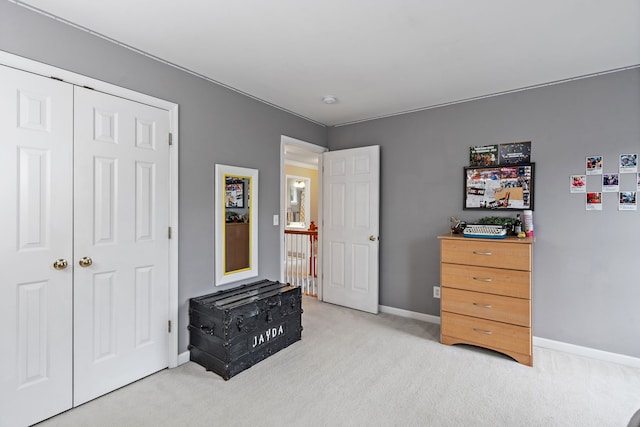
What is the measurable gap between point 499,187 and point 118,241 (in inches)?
134

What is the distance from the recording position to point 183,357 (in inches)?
105

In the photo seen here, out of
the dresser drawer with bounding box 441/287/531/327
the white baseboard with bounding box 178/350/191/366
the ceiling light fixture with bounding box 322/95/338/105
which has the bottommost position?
the white baseboard with bounding box 178/350/191/366

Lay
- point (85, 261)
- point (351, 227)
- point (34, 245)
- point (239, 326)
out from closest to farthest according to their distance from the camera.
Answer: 1. point (34, 245)
2. point (85, 261)
3. point (239, 326)
4. point (351, 227)

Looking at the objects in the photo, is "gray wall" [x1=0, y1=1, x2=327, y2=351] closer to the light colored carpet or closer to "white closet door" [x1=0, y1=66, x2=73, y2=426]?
"white closet door" [x1=0, y1=66, x2=73, y2=426]

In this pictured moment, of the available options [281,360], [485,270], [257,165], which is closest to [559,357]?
[485,270]

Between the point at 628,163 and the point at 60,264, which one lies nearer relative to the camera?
the point at 60,264

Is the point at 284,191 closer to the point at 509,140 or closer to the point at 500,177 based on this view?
the point at 500,177

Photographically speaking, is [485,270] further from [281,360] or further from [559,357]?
[281,360]

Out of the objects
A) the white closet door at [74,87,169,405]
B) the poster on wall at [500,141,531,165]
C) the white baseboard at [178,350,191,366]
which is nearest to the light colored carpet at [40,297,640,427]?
the white baseboard at [178,350,191,366]

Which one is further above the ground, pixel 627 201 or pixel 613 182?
pixel 613 182

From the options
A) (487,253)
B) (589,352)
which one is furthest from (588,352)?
(487,253)

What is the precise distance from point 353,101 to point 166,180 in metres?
2.07

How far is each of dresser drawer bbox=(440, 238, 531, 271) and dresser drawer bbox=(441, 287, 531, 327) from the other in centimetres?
28

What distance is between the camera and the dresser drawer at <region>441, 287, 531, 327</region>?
8.64ft
